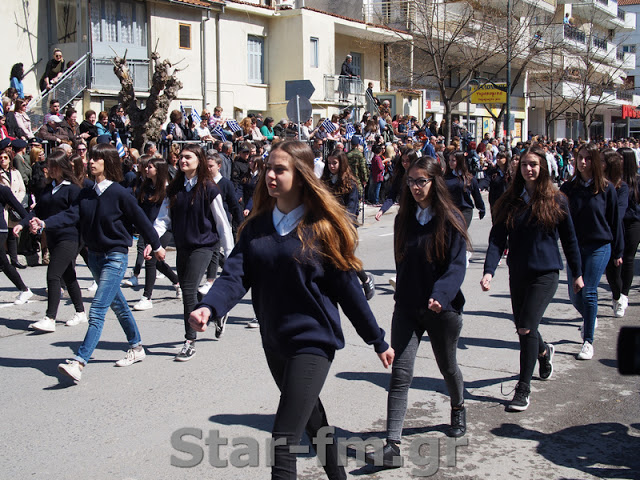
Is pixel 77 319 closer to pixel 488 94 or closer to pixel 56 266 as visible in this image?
pixel 56 266

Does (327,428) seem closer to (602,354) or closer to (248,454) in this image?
(248,454)

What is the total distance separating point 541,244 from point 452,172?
13.8ft

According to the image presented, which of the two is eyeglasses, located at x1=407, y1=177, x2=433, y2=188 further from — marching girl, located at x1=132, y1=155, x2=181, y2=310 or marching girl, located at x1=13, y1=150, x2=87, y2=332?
marching girl, located at x1=132, y1=155, x2=181, y2=310

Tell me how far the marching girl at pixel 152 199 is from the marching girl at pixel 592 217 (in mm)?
4575

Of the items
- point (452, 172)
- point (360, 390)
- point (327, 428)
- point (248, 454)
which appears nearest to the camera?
point (327, 428)

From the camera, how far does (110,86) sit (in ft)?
76.8

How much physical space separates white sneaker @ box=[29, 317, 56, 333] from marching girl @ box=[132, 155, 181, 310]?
124 centimetres

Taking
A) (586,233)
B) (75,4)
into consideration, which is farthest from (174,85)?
(586,233)

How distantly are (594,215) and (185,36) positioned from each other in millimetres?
21664

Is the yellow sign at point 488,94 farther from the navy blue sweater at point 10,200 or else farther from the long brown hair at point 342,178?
the navy blue sweater at point 10,200

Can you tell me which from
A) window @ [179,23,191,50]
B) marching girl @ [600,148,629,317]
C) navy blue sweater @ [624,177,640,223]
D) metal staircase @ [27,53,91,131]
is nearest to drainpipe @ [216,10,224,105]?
window @ [179,23,191,50]

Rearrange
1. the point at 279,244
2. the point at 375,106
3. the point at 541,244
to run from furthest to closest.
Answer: the point at 375,106 → the point at 541,244 → the point at 279,244

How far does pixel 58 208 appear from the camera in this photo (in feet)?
26.1

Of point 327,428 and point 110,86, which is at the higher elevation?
point 110,86
